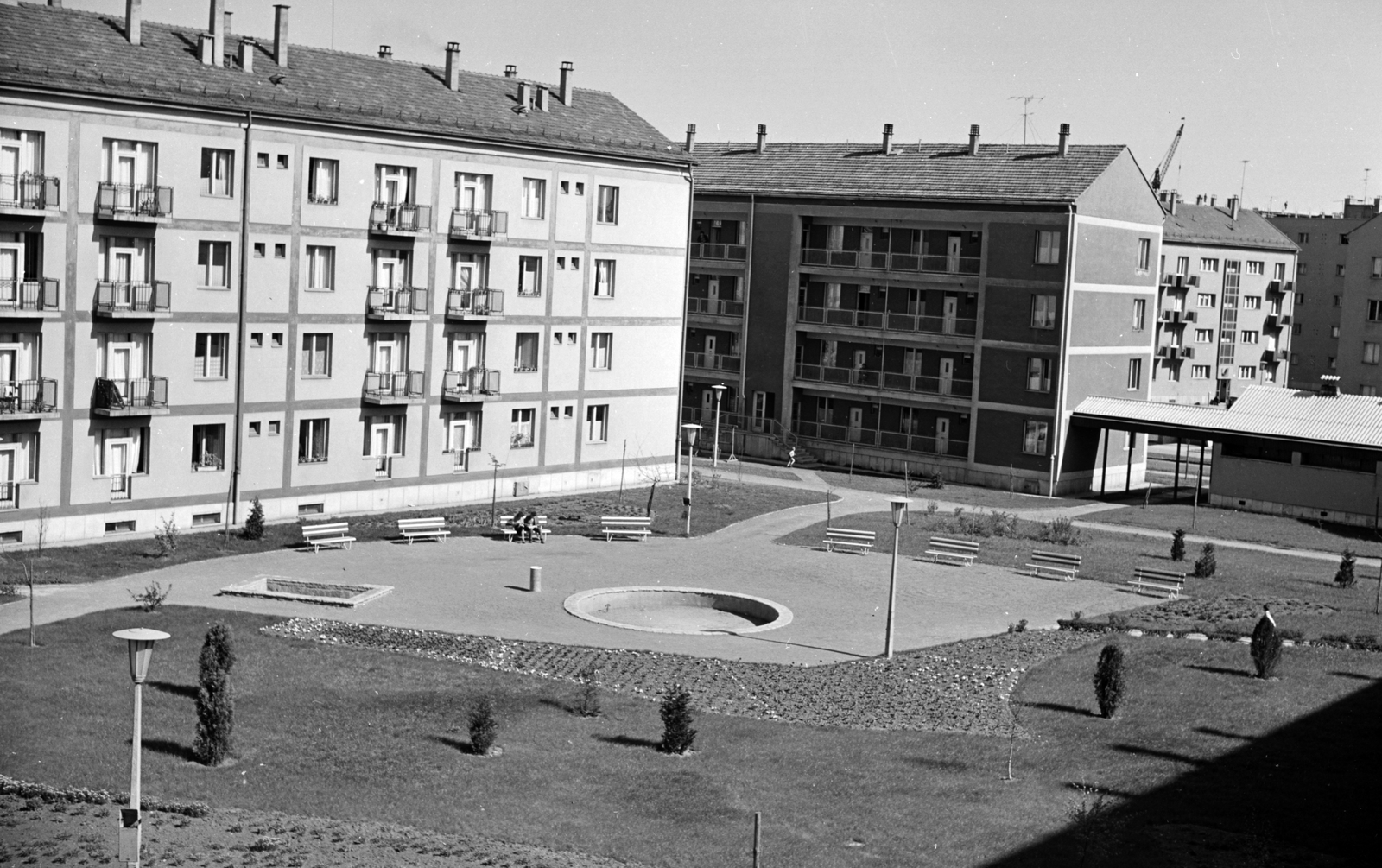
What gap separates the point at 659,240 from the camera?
210 ft

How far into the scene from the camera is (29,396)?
43.9m

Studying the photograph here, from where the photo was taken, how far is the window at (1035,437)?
70500mm

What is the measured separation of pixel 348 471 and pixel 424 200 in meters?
9.96

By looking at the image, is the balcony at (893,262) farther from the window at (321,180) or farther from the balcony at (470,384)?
the window at (321,180)

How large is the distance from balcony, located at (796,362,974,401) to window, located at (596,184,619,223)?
64.7 ft

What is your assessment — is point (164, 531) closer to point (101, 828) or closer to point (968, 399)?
point (101, 828)

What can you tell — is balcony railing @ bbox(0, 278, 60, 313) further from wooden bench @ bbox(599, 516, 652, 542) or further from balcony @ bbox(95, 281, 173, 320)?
wooden bench @ bbox(599, 516, 652, 542)

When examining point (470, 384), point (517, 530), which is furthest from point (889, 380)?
point (517, 530)

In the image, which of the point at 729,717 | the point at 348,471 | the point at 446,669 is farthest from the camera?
the point at 348,471

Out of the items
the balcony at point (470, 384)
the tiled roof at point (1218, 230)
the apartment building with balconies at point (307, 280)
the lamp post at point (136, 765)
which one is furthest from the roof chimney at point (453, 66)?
the tiled roof at point (1218, 230)

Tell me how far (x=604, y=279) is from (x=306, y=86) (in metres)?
15.3

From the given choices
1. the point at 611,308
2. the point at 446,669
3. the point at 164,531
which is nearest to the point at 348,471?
the point at 164,531

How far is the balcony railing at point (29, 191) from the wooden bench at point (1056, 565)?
31203 mm

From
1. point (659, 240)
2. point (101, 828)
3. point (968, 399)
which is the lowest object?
point (101, 828)
